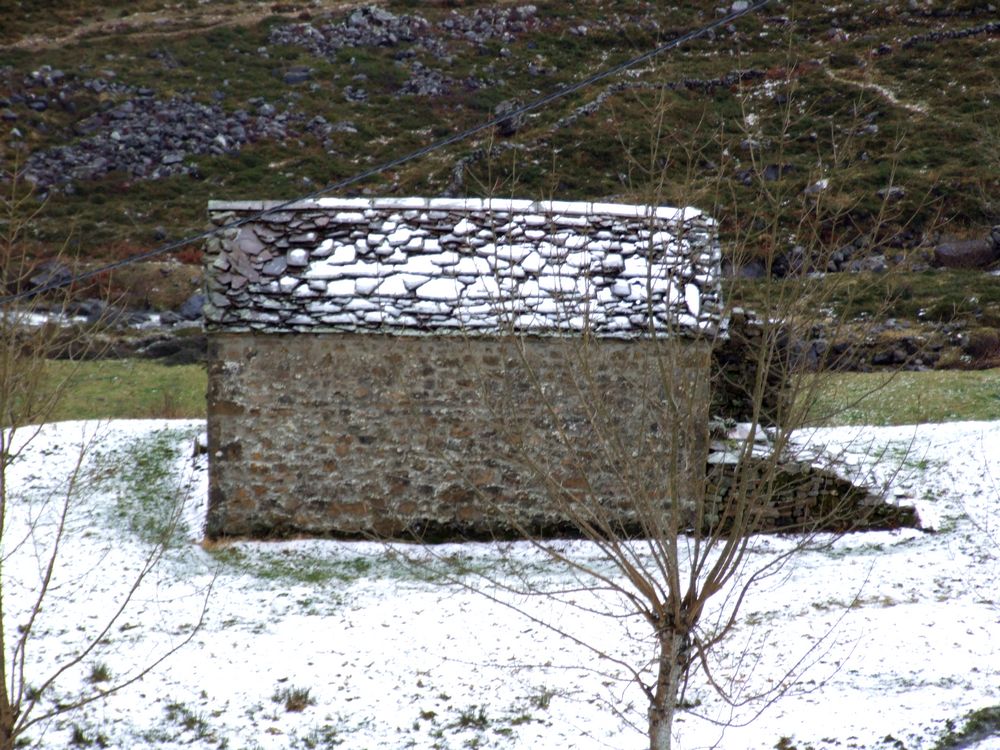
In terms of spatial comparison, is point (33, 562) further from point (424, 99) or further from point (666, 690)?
point (424, 99)

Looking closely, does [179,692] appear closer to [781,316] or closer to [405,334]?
[405,334]

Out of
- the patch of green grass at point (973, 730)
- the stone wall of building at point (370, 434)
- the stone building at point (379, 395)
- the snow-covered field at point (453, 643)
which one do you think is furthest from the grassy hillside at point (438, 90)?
the patch of green grass at point (973, 730)

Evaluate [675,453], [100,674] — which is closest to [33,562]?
[100,674]

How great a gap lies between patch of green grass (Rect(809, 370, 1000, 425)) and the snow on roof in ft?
14.8

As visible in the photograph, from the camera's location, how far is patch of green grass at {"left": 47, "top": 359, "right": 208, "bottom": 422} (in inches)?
723

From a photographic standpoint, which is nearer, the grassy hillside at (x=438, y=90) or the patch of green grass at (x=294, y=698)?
the patch of green grass at (x=294, y=698)

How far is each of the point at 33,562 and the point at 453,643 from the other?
5.28 m

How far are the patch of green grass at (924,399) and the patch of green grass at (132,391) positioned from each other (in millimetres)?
10844

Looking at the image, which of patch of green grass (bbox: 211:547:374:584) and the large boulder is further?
the large boulder

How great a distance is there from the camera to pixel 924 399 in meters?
16.6

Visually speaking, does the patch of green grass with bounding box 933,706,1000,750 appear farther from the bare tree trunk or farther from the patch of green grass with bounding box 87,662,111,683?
the patch of green grass with bounding box 87,662,111,683

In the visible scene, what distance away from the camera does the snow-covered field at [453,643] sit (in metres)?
7.96

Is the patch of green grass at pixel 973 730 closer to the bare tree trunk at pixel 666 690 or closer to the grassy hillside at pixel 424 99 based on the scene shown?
the bare tree trunk at pixel 666 690

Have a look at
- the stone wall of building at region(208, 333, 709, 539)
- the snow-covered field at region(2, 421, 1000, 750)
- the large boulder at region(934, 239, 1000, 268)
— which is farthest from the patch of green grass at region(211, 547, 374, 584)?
the large boulder at region(934, 239, 1000, 268)
